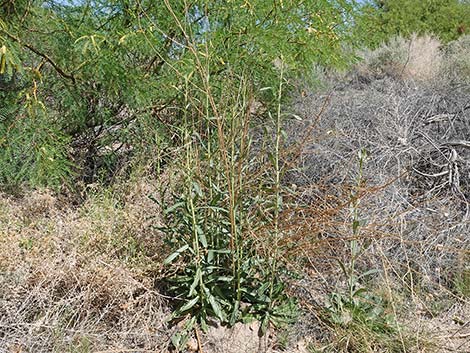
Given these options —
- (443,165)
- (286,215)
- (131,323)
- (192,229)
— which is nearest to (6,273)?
(131,323)

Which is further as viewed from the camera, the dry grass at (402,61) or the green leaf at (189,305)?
the dry grass at (402,61)

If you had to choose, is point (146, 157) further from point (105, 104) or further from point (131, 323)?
point (131, 323)

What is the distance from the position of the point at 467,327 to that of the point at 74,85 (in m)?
2.96

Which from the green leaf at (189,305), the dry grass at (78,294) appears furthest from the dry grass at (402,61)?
the green leaf at (189,305)

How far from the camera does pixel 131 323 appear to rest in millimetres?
2658

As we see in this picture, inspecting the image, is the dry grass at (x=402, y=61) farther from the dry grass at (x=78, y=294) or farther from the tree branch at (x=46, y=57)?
the dry grass at (x=78, y=294)

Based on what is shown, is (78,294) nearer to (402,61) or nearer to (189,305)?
(189,305)

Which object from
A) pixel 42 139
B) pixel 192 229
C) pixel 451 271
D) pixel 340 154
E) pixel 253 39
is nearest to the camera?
pixel 192 229

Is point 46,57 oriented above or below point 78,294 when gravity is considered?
above

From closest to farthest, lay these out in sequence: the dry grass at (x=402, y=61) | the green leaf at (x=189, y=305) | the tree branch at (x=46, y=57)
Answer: the green leaf at (x=189, y=305) < the tree branch at (x=46, y=57) < the dry grass at (x=402, y=61)

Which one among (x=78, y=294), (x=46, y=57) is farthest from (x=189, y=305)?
(x=46, y=57)

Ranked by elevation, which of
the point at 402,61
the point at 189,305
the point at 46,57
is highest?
the point at 46,57

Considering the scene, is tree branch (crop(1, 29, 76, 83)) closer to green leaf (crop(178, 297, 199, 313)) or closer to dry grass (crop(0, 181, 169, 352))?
dry grass (crop(0, 181, 169, 352))

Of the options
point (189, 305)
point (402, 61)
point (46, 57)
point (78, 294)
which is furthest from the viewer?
point (402, 61)
